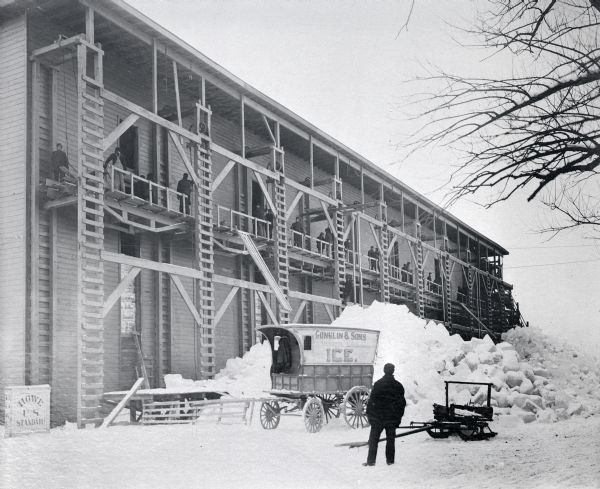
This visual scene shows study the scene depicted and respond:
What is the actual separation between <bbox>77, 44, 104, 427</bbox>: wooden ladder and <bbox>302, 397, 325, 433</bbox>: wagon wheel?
16.6ft

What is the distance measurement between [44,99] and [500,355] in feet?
49.4

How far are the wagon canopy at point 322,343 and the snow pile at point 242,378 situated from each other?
241 centimetres

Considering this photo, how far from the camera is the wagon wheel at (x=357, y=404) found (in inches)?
642

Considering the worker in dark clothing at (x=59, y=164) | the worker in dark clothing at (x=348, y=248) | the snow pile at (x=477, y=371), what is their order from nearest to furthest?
1. the worker in dark clothing at (x=59, y=164)
2. the snow pile at (x=477, y=371)
3. the worker in dark clothing at (x=348, y=248)

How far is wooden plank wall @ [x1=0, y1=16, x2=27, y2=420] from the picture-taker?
1794 centimetres

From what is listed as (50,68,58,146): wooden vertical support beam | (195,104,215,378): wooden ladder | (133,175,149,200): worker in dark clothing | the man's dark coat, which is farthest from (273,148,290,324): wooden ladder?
the man's dark coat

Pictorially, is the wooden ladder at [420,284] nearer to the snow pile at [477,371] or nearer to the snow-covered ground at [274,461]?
the snow pile at [477,371]

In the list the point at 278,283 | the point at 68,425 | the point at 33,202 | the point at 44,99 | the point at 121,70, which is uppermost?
the point at 121,70

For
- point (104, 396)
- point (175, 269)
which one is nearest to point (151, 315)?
point (175, 269)

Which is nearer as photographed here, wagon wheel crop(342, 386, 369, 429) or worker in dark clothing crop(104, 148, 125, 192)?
wagon wheel crop(342, 386, 369, 429)

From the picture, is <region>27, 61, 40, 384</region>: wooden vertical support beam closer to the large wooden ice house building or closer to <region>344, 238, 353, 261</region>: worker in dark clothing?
the large wooden ice house building

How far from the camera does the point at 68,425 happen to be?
17.8m

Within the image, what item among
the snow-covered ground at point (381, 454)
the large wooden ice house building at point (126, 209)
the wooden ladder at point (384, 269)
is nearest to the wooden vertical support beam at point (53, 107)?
the large wooden ice house building at point (126, 209)

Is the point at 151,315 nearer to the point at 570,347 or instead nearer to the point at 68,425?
the point at 68,425
